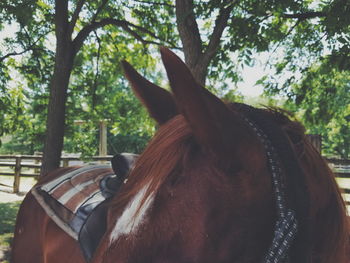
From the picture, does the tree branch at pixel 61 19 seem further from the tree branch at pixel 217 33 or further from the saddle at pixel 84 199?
the saddle at pixel 84 199

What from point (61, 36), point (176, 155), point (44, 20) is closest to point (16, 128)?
point (44, 20)

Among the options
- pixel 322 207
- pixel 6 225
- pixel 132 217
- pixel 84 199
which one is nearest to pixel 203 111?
pixel 132 217

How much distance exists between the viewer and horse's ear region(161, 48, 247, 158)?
0.64 m

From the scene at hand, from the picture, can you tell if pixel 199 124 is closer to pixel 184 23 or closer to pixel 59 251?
pixel 59 251

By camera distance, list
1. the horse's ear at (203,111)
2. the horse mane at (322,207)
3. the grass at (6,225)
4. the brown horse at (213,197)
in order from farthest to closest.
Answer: the grass at (6,225), the horse mane at (322,207), the brown horse at (213,197), the horse's ear at (203,111)

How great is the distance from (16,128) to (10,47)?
83.6 inches

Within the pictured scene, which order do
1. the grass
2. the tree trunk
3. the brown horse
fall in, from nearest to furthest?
the brown horse → the grass → the tree trunk

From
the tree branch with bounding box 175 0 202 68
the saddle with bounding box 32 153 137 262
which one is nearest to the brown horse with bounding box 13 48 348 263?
the saddle with bounding box 32 153 137 262

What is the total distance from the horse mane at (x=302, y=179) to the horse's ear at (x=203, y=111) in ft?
0.35

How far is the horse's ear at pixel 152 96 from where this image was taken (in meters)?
0.95

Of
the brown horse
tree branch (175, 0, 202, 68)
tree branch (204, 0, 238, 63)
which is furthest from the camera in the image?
tree branch (175, 0, 202, 68)

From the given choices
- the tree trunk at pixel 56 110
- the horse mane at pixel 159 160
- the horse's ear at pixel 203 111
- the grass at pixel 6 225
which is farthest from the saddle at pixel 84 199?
the tree trunk at pixel 56 110

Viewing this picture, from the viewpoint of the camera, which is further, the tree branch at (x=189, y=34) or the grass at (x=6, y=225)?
the grass at (x=6, y=225)

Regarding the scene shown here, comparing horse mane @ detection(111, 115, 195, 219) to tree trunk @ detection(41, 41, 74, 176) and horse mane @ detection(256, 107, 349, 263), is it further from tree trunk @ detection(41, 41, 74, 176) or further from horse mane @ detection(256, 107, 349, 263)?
tree trunk @ detection(41, 41, 74, 176)
